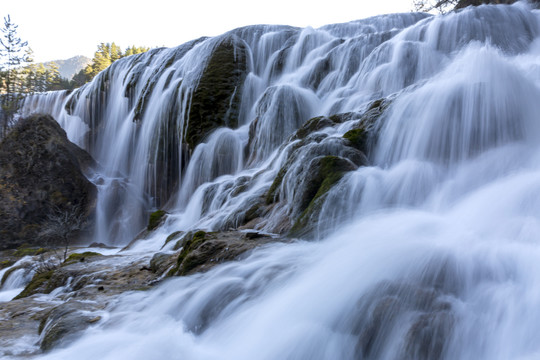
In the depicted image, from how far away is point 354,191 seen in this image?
16.7 feet

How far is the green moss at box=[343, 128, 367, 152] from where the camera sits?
21.5ft

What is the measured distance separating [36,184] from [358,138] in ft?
41.9

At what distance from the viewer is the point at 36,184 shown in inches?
566

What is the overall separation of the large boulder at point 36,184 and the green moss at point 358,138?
10.8m

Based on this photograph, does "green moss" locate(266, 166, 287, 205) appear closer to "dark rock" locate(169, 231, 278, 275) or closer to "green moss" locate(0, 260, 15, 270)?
"dark rock" locate(169, 231, 278, 275)

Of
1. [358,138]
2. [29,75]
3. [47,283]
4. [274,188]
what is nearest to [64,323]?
[47,283]

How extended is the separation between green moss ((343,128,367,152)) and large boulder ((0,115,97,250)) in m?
10.8

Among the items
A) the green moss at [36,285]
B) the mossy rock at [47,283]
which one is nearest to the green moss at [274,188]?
the mossy rock at [47,283]

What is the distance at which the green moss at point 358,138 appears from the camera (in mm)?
6555

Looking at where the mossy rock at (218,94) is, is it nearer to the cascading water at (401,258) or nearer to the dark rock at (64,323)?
the cascading water at (401,258)

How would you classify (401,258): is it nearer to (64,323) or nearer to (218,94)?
(64,323)

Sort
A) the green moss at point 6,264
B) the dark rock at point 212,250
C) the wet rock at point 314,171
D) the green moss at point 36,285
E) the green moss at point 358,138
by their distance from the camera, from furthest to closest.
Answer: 1. the green moss at point 6,264
2. the green moss at point 358,138
3. the green moss at point 36,285
4. the wet rock at point 314,171
5. the dark rock at point 212,250

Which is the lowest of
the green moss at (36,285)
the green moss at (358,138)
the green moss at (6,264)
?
the green moss at (6,264)

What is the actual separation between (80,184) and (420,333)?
49.1 ft
